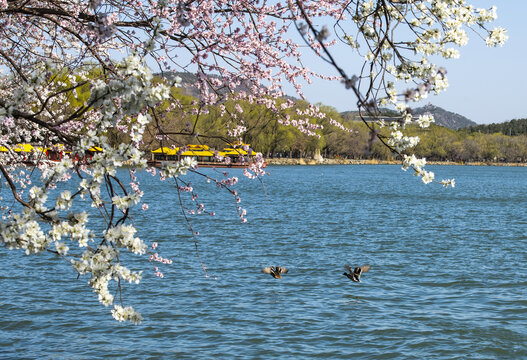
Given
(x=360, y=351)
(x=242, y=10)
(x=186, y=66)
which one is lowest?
(x=360, y=351)

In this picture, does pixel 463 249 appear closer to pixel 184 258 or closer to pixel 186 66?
pixel 184 258

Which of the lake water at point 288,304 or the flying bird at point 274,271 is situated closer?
the lake water at point 288,304

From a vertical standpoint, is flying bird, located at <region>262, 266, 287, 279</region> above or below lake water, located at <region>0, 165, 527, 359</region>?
above

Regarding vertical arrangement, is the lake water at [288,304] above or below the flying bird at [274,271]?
below

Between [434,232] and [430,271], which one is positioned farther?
[434,232]

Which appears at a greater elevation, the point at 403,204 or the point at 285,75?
the point at 285,75

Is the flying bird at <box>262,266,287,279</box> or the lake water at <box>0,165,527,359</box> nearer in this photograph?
the lake water at <box>0,165,527,359</box>

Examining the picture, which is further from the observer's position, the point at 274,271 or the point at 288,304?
the point at 274,271

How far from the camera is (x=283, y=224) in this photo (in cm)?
3594

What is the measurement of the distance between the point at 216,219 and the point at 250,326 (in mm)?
23413

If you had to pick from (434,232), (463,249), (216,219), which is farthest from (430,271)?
(216,219)

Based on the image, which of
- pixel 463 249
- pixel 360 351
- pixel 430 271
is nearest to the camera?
pixel 360 351

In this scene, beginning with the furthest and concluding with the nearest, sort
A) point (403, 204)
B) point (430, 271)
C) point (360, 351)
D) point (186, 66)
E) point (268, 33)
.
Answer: point (403, 204) < point (430, 271) < point (360, 351) < point (268, 33) < point (186, 66)

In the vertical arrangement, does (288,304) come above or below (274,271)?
below
